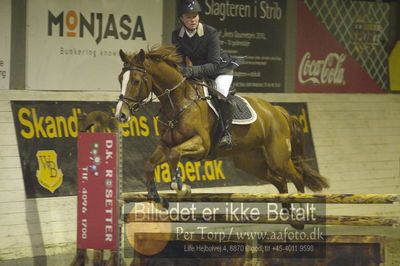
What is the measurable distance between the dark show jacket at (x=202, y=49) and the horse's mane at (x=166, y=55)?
4.4 inches

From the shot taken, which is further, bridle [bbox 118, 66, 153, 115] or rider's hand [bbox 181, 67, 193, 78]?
rider's hand [bbox 181, 67, 193, 78]

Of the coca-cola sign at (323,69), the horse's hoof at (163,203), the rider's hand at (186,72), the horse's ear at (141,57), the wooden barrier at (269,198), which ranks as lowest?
the horse's hoof at (163,203)

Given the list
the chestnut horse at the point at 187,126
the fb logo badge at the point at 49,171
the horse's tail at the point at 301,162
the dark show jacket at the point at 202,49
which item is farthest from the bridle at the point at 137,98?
the fb logo badge at the point at 49,171

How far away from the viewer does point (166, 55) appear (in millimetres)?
5605

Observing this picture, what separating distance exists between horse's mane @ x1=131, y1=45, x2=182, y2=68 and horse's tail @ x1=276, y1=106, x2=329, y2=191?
1.45 m

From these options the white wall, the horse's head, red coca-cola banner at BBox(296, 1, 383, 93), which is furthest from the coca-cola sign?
the horse's head

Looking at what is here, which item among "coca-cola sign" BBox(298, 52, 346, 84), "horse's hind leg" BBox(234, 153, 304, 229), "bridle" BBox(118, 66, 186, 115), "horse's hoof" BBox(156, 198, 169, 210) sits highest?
"coca-cola sign" BBox(298, 52, 346, 84)

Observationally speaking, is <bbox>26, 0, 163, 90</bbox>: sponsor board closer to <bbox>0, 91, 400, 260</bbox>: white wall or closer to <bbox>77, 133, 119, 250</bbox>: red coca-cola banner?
<bbox>0, 91, 400, 260</bbox>: white wall

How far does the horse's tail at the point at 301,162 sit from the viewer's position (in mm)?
6711

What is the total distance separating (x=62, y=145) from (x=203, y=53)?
2026 millimetres

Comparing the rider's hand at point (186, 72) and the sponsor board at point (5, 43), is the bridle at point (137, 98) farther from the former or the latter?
the sponsor board at point (5, 43)

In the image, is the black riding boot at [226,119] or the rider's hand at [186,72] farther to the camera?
the black riding boot at [226,119]

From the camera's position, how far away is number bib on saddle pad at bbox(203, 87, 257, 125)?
5956 millimetres

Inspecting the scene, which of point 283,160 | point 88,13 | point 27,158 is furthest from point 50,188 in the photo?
point 283,160
